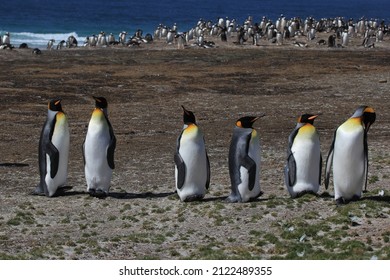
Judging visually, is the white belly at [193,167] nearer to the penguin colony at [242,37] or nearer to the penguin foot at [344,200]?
the penguin foot at [344,200]

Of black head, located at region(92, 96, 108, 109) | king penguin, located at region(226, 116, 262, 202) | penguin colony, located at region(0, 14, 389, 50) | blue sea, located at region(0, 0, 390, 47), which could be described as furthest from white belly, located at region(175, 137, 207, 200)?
blue sea, located at region(0, 0, 390, 47)

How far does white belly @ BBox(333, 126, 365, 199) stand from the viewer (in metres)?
12.2

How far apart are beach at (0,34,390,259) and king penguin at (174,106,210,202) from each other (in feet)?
0.76

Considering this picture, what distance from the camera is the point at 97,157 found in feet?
44.7

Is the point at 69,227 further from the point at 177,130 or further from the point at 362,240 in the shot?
the point at 177,130

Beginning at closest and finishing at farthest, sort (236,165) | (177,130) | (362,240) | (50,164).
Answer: (362,240), (236,165), (50,164), (177,130)

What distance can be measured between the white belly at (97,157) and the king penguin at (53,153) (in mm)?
386

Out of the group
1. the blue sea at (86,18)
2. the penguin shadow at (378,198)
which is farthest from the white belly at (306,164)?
the blue sea at (86,18)

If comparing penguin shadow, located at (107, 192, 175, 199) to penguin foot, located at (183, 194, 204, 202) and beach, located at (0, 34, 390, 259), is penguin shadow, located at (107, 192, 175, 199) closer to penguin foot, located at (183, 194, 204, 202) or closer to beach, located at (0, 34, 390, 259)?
beach, located at (0, 34, 390, 259)

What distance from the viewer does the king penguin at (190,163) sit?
12977mm

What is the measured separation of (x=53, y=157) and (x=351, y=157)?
176 inches

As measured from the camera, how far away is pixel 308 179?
42.2ft

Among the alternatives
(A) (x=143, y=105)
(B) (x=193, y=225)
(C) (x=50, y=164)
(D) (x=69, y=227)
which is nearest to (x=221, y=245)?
(B) (x=193, y=225)
